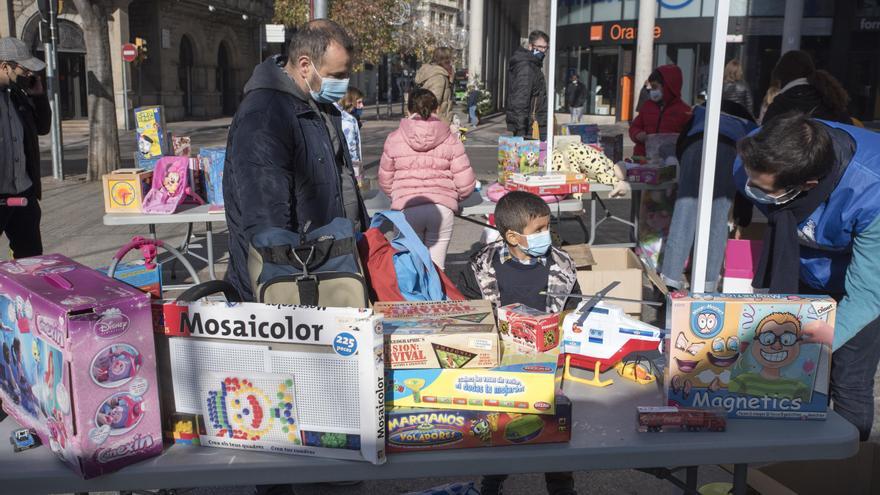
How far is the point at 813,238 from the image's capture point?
2.83 m

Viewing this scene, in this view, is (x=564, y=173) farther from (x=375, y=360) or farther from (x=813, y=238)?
(x=375, y=360)

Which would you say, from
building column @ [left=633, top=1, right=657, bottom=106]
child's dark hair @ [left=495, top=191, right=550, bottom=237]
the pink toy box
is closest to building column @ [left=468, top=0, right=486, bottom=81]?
building column @ [left=633, top=1, right=657, bottom=106]

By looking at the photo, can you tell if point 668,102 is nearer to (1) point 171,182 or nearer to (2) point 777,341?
(1) point 171,182

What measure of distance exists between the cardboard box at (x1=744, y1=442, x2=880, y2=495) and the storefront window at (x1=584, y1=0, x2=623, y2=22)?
28.2 m

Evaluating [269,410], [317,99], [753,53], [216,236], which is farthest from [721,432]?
[753,53]

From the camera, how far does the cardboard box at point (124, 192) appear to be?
619 cm

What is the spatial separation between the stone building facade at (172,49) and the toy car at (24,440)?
25632mm

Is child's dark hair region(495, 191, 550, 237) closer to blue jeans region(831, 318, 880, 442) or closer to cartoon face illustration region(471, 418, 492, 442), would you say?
blue jeans region(831, 318, 880, 442)

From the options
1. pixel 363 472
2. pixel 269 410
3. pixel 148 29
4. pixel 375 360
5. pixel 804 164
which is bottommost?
pixel 363 472

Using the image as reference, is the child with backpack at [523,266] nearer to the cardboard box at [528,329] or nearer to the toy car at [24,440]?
the cardboard box at [528,329]

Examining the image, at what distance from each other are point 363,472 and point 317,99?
1556mm

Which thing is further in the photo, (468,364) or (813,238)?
(813,238)

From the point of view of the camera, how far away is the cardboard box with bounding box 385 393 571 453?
2.05m

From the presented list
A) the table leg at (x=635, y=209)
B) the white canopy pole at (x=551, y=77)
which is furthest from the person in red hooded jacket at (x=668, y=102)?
the white canopy pole at (x=551, y=77)
